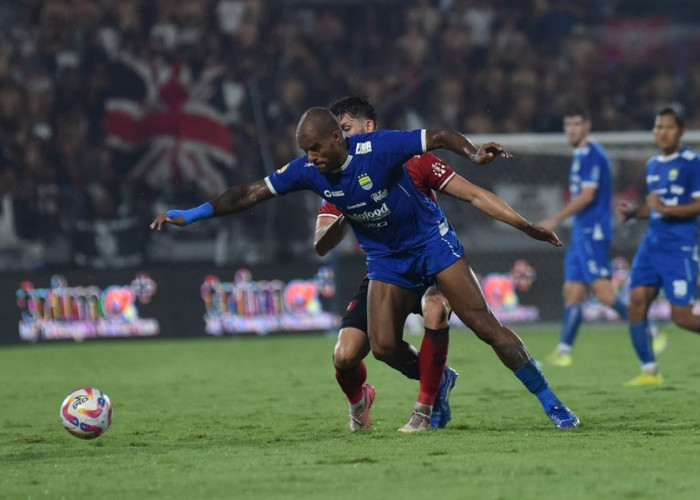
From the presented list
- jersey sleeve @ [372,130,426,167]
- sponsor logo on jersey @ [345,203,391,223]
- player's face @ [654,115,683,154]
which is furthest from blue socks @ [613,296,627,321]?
jersey sleeve @ [372,130,426,167]

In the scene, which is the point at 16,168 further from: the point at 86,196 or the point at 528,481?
the point at 528,481

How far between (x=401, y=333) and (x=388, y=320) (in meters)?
0.22

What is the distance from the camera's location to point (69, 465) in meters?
6.09

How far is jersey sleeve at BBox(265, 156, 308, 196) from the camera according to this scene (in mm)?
6949

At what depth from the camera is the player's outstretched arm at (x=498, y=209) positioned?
264 inches

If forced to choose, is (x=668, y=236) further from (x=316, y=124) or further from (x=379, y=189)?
(x=316, y=124)

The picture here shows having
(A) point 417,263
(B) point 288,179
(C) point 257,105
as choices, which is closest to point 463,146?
(A) point 417,263

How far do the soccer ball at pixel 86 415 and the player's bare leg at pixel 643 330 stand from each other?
15.7ft

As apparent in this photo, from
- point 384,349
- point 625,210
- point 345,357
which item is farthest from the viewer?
point 625,210

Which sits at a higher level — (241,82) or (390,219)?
(241,82)

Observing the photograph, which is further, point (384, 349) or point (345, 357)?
point (345, 357)

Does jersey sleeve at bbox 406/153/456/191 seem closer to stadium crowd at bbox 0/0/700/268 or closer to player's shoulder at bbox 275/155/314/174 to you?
player's shoulder at bbox 275/155/314/174

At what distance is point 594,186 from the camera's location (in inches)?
473

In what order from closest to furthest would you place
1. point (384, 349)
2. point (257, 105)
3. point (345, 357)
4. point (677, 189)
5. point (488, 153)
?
point (488, 153), point (384, 349), point (345, 357), point (677, 189), point (257, 105)
